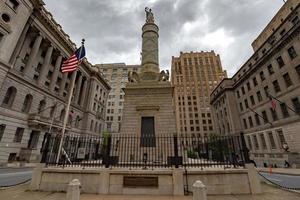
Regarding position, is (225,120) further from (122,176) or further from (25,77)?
(25,77)

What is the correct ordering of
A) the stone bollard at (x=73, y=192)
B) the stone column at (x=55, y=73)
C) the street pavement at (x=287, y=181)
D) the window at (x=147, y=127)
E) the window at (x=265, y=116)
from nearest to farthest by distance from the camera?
the stone bollard at (x=73, y=192)
the street pavement at (x=287, y=181)
the window at (x=147, y=127)
the window at (x=265, y=116)
the stone column at (x=55, y=73)

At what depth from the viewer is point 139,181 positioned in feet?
27.4

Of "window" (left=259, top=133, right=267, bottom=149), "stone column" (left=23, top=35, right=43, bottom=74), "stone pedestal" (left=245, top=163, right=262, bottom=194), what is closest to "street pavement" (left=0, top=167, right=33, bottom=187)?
"stone pedestal" (left=245, top=163, right=262, bottom=194)

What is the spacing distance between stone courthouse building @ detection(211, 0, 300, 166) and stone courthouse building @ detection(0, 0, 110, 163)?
1430 inches

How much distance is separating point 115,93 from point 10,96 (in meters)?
56.7

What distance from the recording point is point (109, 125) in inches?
3009

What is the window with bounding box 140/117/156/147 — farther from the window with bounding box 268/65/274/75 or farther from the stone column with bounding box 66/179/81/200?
the window with bounding box 268/65/274/75

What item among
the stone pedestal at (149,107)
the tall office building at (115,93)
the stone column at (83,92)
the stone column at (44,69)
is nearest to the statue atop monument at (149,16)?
the stone pedestal at (149,107)

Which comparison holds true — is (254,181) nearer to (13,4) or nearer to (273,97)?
(273,97)

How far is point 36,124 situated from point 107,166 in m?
28.5

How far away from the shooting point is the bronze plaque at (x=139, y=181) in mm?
8281

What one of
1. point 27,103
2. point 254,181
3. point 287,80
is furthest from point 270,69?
point 27,103

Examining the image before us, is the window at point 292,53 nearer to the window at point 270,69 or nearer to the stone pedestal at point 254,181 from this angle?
the window at point 270,69

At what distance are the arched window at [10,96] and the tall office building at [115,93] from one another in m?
48.4
